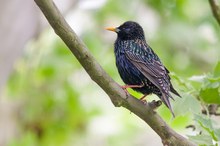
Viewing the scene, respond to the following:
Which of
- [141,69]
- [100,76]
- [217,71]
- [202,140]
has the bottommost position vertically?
[202,140]

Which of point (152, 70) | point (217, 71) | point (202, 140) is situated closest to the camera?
point (202, 140)

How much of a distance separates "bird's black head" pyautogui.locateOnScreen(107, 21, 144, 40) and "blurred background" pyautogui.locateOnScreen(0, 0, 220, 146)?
1.58 m

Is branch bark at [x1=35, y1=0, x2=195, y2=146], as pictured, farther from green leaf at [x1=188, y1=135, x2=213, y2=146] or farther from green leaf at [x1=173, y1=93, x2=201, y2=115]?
green leaf at [x1=188, y1=135, x2=213, y2=146]

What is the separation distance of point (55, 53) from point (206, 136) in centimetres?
521

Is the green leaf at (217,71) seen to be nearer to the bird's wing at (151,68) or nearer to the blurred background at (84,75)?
the bird's wing at (151,68)

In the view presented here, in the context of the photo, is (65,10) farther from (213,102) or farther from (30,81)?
(213,102)

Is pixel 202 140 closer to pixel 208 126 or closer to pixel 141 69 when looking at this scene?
pixel 208 126

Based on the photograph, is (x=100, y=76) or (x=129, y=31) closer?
(x=100, y=76)

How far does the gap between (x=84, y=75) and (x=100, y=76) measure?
5.61 m

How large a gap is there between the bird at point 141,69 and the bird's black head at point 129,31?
0.05 meters

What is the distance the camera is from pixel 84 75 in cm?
865

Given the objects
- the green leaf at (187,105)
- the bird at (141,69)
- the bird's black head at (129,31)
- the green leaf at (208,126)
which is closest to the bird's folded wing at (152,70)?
the bird at (141,69)

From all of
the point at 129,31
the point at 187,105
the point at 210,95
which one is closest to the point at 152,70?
the point at 129,31

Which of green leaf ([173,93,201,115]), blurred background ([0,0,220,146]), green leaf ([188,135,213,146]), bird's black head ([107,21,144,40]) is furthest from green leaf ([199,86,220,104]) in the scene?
blurred background ([0,0,220,146])
